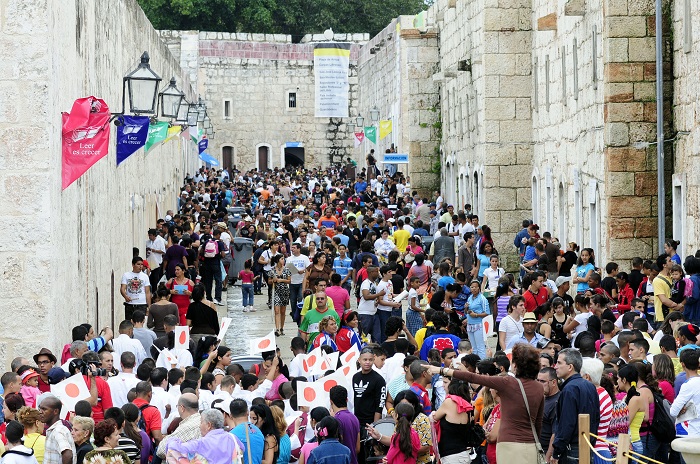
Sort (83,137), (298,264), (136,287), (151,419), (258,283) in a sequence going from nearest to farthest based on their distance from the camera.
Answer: (151,419) < (83,137) < (136,287) < (298,264) < (258,283)

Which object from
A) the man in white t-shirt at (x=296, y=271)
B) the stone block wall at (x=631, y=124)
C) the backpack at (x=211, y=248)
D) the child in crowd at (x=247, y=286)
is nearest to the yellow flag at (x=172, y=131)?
the backpack at (x=211, y=248)

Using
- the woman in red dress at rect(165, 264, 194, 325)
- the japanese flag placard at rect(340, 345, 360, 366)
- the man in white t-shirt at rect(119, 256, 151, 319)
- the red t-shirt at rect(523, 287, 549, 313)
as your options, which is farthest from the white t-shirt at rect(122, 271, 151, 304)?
the japanese flag placard at rect(340, 345, 360, 366)

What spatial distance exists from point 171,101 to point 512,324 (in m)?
7.77

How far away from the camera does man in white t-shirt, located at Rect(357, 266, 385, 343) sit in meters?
18.5

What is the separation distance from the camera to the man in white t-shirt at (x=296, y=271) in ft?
70.3

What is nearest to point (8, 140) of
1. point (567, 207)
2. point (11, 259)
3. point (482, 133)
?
point (11, 259)

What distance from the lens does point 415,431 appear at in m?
10.6

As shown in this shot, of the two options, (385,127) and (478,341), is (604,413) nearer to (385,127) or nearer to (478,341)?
(478,341)

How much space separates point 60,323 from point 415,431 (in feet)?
17.6

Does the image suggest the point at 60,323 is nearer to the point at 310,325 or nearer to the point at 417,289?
the point at 310,325

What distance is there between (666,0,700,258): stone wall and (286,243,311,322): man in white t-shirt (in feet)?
18.8

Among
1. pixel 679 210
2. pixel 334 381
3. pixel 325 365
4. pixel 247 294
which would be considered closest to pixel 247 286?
pixel 247 294

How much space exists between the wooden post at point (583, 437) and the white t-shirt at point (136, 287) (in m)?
10.2

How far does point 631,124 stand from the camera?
68.9ft
